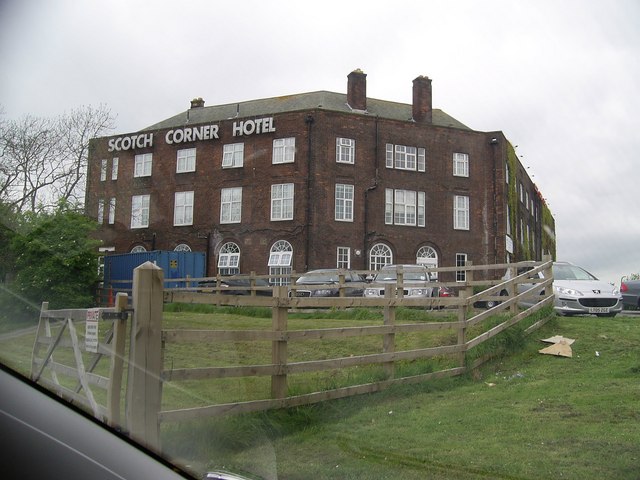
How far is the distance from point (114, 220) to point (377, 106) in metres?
31.9

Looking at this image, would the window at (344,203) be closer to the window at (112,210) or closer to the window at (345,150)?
the window at (345,150)

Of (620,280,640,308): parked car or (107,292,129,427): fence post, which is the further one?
(620,280,640,308): parked car

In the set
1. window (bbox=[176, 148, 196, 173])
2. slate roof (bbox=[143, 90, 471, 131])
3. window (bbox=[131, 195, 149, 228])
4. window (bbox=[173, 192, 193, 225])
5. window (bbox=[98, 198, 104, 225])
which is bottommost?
window (bbox=[98, 198, 104, 225])

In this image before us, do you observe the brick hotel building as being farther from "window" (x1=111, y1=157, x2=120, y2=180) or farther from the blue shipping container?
"window" (x1=111, y1=157, x2=120, y2=180)

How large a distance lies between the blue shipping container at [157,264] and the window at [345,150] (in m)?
17.5

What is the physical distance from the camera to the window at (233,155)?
81.7ft

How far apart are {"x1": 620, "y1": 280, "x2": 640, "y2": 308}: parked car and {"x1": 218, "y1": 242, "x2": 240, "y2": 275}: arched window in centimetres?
1513

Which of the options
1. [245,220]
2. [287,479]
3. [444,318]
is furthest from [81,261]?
[245,220]

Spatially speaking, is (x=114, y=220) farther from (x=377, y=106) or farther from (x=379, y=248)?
(x=377, y=106)

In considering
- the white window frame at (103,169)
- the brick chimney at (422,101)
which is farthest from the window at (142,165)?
the brick chimney at (422,101)

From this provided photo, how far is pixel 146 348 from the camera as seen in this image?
5.02m

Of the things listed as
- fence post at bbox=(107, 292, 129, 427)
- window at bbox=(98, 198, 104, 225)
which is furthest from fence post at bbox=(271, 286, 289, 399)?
window at bbox=(98, 198, 104, 225)

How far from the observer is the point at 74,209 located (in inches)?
269

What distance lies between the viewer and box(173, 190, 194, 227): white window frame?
748 inches
